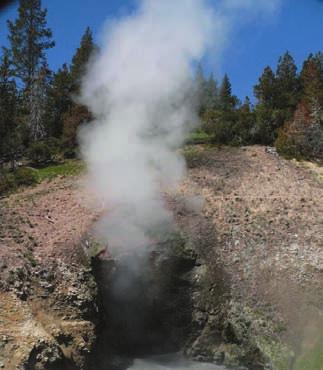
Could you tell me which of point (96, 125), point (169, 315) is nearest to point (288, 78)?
point (96, 125)

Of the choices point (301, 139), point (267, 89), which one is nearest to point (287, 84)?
point (267, 89)

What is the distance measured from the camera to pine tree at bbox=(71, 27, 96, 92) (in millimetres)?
48469

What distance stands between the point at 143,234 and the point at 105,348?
4773 millimetres

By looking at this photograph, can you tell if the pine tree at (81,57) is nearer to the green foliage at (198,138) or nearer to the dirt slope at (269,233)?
the green foliage at (198,138)

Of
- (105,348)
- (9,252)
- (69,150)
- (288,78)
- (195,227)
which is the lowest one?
(105,348)

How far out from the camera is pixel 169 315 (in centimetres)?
2141

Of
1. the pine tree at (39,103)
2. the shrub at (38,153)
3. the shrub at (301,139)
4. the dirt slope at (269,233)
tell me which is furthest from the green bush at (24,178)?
the shrub at (301,139)

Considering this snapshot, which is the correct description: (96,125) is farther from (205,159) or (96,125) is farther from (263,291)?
(263,291)

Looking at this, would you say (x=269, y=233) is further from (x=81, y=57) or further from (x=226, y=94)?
(x=226, y=94)

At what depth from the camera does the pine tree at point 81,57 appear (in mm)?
48469

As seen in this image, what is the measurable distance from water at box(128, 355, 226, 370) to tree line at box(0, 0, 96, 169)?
20665 mm

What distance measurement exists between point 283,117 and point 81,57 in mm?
19642

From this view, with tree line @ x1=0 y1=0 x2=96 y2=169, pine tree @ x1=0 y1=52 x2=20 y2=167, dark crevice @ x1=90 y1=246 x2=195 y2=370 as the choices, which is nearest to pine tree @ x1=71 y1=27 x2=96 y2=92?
tree line @ x1=0 y1=0 x2=96 y2=169

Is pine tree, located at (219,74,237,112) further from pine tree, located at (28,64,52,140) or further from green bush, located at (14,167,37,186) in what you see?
green bush, located at (14,167,37,186)
